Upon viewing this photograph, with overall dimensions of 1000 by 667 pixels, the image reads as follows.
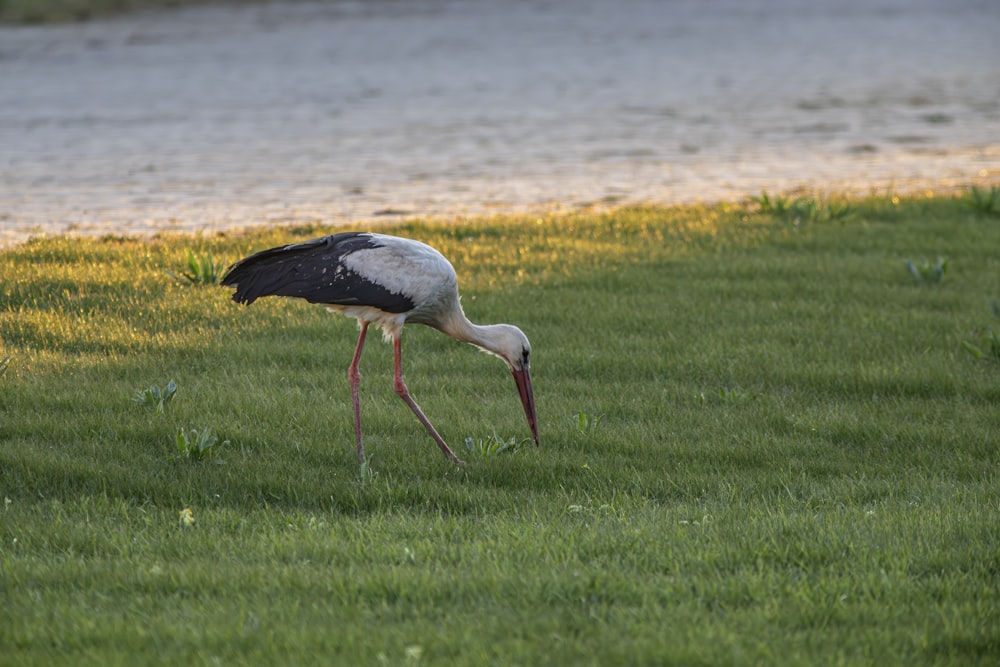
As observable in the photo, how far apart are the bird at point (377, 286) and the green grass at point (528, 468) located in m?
0.38

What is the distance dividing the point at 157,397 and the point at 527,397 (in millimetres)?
2022

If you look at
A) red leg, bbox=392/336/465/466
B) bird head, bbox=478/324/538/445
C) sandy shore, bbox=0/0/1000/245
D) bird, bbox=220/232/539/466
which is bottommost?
sandy shore, bbox=0/0/1000/245

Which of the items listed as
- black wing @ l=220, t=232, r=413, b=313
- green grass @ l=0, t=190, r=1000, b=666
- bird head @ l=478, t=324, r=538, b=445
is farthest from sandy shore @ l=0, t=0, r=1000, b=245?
bird head @ l=478, t=324, r=538, b=445

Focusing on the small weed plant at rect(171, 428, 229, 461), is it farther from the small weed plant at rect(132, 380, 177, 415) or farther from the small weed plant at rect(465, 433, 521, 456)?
the small weed plant at rect(465, 433, 521, 456)

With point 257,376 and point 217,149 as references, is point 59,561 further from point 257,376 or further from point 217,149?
point 217,149

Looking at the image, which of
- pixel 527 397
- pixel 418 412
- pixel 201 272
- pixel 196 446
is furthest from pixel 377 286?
pixel 201 272

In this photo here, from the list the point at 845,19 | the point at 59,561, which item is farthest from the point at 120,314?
the point at 845,19

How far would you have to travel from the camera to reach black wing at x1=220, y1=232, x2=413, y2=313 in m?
6.73

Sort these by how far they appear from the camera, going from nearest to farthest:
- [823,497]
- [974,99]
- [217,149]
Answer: [823,497] → [217,149] → [974,99]

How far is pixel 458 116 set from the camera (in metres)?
20.1

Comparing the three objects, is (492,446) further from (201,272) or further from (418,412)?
(201,272)

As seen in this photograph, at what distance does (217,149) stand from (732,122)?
25.9 feet

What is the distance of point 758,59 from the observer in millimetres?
28484

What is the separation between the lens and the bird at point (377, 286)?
6742 millimetres
